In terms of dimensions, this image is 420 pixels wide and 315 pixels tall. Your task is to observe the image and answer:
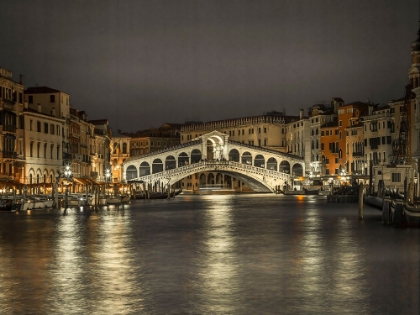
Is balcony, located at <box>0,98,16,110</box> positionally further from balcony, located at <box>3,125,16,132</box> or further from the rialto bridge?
the rialto bridge

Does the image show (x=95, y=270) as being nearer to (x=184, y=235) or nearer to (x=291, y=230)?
(x=184, y=235)

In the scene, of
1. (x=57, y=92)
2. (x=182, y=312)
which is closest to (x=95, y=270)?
(x=182, y=312)

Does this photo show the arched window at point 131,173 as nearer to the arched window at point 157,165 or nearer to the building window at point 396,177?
the arched window at point 157,165

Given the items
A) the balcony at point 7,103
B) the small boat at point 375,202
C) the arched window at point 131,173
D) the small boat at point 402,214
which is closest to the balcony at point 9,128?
the balcony at point 7,103

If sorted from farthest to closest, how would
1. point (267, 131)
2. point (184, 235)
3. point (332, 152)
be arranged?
point (267, 131) < point (332, 152) < point (184, 235)

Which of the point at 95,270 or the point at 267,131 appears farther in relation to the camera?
the point at 267,131

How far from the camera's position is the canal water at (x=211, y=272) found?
8.67 metres

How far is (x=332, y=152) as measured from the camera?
72.2 metres

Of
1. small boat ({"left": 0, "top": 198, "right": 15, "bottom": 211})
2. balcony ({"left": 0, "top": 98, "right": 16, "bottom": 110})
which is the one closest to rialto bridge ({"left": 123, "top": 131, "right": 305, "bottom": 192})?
balcony ({"left": 0, "top": 98, "right": 16, "bottom": 110})

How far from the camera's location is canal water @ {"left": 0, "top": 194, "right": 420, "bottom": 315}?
8.67 meters

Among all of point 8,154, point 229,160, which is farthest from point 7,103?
point 229,160

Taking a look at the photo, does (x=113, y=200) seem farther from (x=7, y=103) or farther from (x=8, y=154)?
(x=7, y=103)

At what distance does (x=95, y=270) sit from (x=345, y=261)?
3.94 meters

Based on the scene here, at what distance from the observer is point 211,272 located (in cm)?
1127
